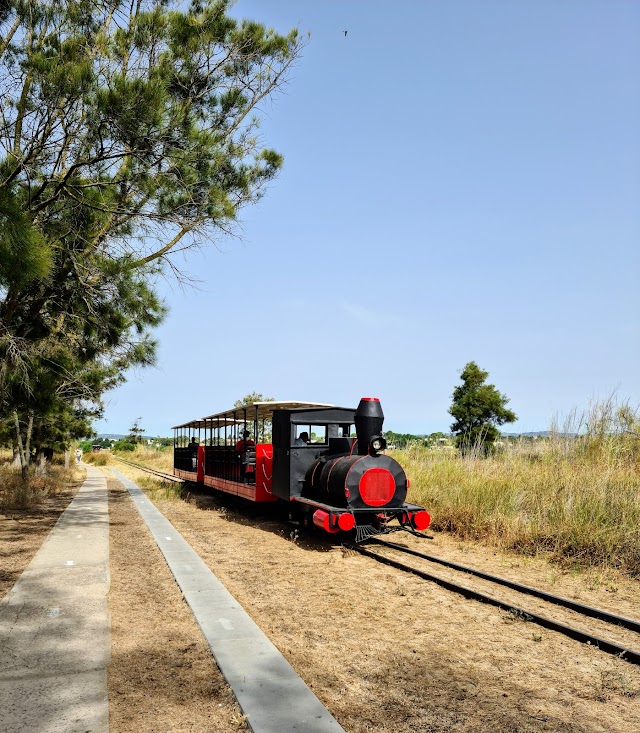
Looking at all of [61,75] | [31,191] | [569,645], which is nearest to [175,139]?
[61,75]

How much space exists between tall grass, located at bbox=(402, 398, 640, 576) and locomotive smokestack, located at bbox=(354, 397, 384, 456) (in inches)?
102

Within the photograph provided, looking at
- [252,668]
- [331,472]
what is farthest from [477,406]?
[252,668]

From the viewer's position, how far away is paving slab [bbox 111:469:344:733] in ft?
12.2

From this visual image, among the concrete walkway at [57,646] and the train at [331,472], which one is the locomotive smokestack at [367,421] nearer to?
the train at [331,472]

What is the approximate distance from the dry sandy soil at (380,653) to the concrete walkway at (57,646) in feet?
0.50

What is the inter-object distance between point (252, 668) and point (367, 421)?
5511mm

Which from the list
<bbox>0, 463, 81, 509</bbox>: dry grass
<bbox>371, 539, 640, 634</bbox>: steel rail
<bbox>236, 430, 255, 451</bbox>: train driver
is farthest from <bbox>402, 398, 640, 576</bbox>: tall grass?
<bbox>0, 463, 81, 509</bbox>: dry grass

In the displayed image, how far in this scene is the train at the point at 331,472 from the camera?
948 cm

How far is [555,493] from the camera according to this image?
10023 millimetres

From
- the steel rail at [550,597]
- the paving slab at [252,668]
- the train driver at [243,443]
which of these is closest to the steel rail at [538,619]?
the steel rail at [550,597]

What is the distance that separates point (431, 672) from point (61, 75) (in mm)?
7727

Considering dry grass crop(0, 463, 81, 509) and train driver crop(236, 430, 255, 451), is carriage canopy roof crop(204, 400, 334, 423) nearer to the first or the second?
train driver crop(236, 430, 255, 451)

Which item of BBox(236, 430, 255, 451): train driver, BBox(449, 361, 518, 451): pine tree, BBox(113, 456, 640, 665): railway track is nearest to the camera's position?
BBox(113, 456, 640, 665): railway track

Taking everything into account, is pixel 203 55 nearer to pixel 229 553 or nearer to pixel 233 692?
pixel 229 553
